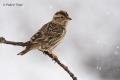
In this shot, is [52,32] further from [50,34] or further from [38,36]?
[38,36]

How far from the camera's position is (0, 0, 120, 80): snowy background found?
126 inches

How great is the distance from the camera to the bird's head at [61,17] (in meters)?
1.64

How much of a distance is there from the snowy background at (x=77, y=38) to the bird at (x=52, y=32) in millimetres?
1324

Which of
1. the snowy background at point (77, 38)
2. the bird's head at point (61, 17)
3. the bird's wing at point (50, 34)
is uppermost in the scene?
the bird's head at point (61, 17)

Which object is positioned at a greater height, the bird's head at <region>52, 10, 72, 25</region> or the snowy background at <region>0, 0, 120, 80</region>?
the bird's head at <region>52, 10, 72, 25</region>

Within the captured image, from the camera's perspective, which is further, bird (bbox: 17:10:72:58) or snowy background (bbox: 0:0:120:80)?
snowy background (bbox: 0:0:120:80)

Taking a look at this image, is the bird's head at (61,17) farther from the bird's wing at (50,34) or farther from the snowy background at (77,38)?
the snowy background at (77,38)

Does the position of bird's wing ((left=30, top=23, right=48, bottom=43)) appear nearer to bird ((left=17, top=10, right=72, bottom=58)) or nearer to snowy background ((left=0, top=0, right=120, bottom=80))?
bird ((left=17, top=10, right=72, bottom=58))

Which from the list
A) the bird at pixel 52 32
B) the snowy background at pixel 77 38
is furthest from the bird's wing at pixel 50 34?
the snowy background at pixel 77 38

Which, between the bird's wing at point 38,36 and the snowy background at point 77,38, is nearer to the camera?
the bird's wing at point 38,36

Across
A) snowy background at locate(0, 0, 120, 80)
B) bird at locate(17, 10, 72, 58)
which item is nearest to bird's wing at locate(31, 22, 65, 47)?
bird at locate(17, 10, 72, 58)

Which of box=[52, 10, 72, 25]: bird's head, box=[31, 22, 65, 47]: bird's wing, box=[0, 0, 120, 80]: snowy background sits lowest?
box=[0, 0, 120, 80]: snowy background

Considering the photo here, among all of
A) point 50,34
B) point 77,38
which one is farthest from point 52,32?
point 77,38

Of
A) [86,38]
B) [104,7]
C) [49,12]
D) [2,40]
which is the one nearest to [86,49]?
[86,38]
